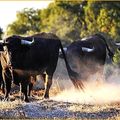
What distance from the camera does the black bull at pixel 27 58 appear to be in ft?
→ 54.3

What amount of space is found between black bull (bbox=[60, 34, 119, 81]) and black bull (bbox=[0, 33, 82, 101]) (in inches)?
87.2

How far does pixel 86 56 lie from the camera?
21.3 metres

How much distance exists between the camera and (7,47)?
16469 mm

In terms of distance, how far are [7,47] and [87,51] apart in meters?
5.36

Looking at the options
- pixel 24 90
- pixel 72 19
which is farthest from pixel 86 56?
pixel 72 19

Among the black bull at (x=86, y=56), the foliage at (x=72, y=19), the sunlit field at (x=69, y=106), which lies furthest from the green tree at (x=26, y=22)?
the sunlit field at (x=69, y=106)

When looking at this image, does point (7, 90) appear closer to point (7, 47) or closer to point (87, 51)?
point (7, 47)

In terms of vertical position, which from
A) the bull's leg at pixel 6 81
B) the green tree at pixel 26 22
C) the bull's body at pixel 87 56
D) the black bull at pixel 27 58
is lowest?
the green tree at pixel 26 22

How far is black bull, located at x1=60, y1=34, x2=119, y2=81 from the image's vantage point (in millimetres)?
20875

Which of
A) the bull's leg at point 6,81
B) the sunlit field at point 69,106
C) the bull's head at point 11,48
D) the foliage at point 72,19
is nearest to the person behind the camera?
the sunlit field at point 69,106

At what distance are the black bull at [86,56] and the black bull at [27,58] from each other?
222 centimetres

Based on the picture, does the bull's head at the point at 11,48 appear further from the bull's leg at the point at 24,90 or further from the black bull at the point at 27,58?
the bull's leg at the point at 24,90

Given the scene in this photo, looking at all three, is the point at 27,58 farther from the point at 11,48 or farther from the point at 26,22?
the point at 26,22

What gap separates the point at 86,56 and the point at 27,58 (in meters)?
4.39
